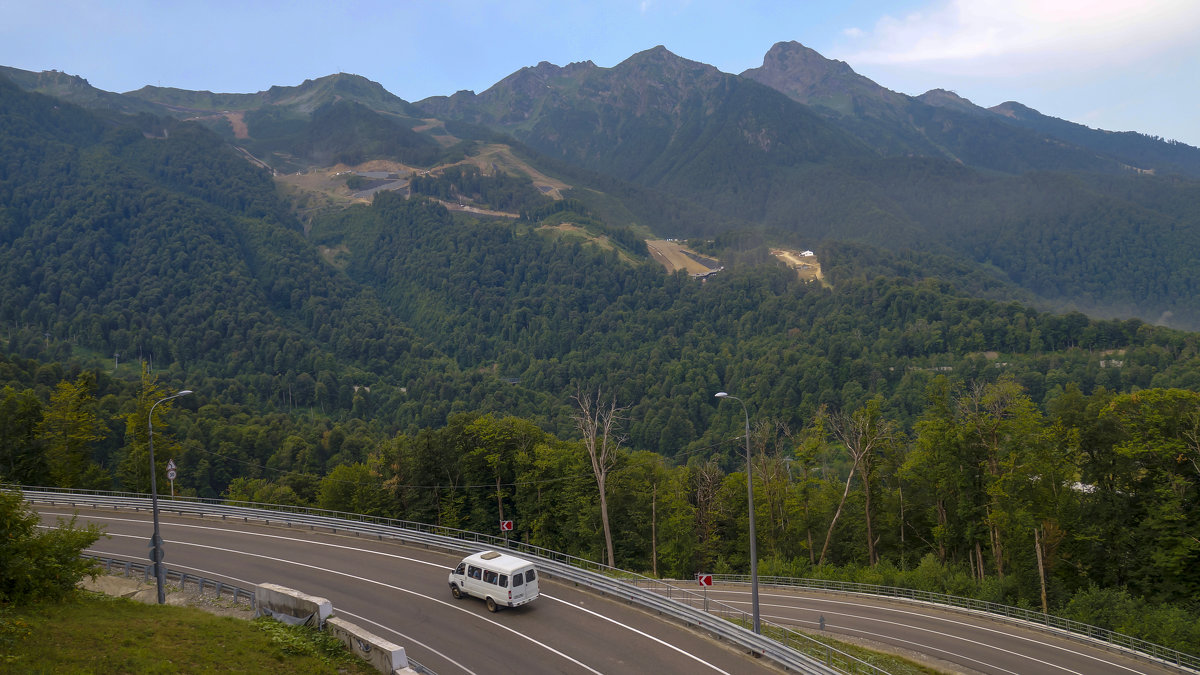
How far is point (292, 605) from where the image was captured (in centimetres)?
2302

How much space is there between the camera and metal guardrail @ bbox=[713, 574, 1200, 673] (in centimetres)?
3403

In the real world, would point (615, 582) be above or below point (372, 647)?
below

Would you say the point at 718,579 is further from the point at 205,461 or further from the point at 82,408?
the point at 205,461

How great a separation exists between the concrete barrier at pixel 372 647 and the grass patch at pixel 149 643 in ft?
0.75

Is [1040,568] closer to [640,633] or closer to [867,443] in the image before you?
[867,443]

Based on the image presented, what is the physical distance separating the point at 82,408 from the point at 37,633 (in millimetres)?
44775

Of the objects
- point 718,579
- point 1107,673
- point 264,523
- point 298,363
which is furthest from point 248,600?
point 298,363

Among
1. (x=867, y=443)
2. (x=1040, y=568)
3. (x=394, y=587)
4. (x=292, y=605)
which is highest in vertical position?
(x=292, y=605)

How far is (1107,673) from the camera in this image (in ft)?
103

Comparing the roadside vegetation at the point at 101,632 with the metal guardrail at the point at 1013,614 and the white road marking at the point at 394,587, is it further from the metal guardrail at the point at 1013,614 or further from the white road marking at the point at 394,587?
the metal guardrail at the point at 1013,614

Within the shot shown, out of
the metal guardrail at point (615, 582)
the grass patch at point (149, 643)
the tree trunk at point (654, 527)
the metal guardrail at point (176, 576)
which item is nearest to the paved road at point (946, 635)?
the metal guardrail at point (615, 582)

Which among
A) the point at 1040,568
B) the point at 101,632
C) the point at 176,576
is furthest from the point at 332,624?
the point at 1040,568

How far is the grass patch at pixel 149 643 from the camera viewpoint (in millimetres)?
16953

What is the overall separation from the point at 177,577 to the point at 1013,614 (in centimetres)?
4405
